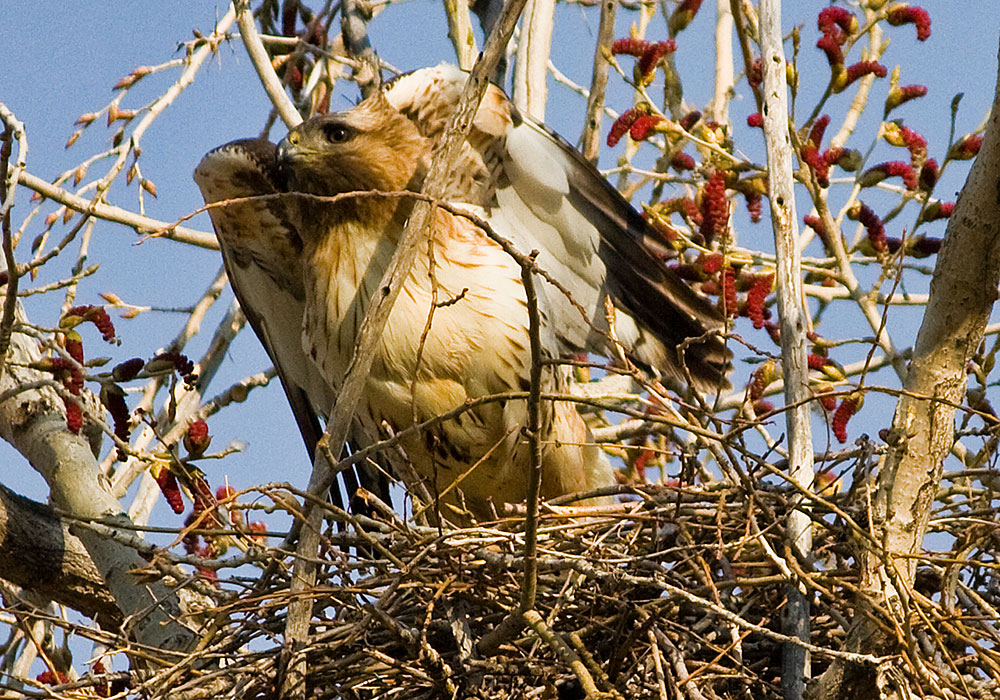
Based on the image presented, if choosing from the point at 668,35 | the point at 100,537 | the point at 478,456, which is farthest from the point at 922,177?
the point at 100,537

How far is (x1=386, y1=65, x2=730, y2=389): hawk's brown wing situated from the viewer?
416 cm

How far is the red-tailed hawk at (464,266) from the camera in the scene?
13.2 feet

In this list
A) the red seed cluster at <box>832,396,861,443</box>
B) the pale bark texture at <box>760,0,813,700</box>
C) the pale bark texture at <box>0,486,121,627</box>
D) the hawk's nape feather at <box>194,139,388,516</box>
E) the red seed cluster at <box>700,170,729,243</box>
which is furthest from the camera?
the hawk's nape feather at <box>194,139,388,516</box>

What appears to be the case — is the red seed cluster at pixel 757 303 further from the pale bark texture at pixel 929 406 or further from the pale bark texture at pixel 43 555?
the pale bark texture at pixel 43 555

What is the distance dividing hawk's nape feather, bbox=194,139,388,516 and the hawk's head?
18 centimetres

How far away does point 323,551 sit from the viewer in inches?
123

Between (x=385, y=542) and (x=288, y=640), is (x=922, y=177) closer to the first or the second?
(x=385, y=542)

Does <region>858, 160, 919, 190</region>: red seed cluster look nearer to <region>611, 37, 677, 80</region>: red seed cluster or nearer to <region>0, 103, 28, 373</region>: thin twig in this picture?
<region>611, 37, 677, 80</region>: red seed cluster

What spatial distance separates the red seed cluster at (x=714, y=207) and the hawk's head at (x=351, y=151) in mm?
985

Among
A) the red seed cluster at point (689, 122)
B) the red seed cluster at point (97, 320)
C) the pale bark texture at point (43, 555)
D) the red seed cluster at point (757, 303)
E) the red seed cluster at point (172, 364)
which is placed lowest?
the pale bark texture at point (43, 555)

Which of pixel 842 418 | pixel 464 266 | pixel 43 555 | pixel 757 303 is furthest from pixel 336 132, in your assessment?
pixel 842 418

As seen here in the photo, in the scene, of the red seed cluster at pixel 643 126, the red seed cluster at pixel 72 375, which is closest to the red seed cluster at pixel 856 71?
the red seed cluster at pixel 643 126

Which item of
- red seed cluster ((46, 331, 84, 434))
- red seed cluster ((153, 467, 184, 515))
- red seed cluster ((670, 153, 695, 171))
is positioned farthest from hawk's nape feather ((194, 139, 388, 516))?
red seed cluster ((670, 153, 695, 171))

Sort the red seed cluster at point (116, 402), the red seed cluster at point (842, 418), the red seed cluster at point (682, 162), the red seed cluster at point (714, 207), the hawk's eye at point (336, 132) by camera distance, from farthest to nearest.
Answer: the red seed cluster at point (682, 162), the hawk's eye at point (336, 132), the red seed cluster at point (714, 207), the red seed cluster at point (842, 418), the red seed cluster at point (116, 402)
